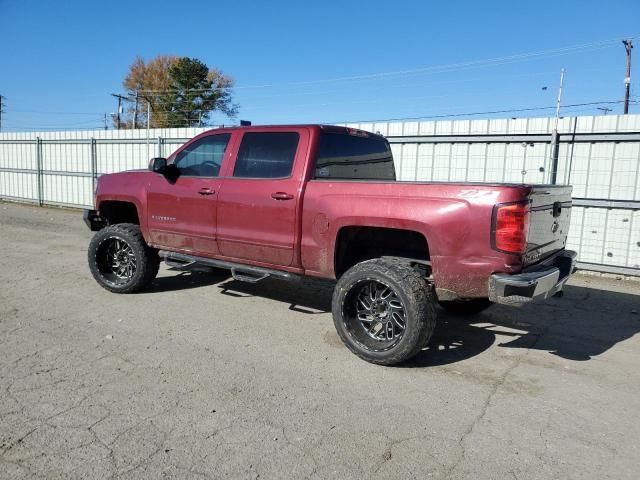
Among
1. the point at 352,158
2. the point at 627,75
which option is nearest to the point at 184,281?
the point at 352,158

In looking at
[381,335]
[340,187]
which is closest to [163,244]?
[340,187]

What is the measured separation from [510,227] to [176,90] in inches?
1827

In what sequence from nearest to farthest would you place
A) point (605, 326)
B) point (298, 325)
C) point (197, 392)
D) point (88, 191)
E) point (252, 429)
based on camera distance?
1. point (252, 429)
2. point (197, 392)
3. point (298, 325)
4. point (605, 326)
5. point (88, 191)

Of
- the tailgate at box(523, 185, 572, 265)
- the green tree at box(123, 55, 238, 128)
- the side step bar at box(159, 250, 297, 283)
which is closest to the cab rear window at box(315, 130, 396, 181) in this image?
the side step bar at box(159, 250, 297, 283)

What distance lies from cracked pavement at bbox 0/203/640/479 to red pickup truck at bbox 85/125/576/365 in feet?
1.59

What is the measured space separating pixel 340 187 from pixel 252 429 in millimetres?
2180

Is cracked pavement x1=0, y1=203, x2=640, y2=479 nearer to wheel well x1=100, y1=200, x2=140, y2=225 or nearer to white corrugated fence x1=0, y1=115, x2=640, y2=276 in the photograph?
wheel well x1=100, y1=200, x2=140, y2=225

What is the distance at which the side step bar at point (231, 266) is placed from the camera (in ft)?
16.3

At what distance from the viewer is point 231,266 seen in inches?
206

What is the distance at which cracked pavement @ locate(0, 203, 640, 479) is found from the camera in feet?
9.10

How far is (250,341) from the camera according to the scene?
4652mm

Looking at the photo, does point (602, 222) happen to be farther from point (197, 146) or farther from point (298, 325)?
point (197, 146)

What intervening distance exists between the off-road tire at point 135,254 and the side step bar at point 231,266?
0.28m

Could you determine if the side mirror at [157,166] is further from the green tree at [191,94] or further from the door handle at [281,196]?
the green tree at [191,94]
